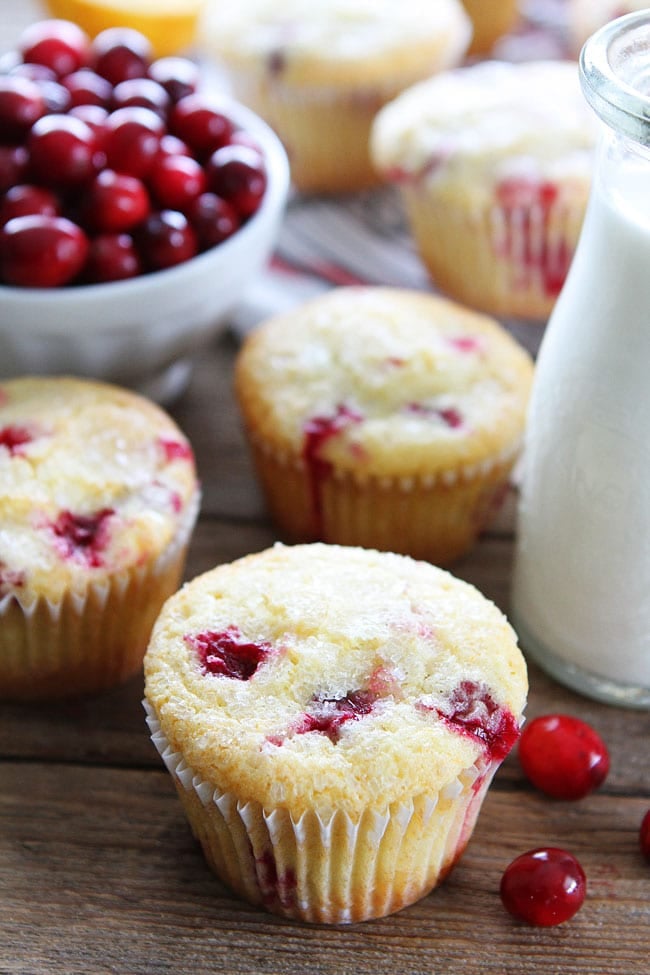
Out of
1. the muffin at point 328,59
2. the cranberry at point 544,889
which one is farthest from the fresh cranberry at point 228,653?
the muffin at point 328,59

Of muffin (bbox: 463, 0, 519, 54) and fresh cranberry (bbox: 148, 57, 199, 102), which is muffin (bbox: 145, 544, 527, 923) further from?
muffin (bbox: 463, 0, 519, 54)

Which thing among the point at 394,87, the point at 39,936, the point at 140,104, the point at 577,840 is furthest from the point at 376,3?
the point at 39,936

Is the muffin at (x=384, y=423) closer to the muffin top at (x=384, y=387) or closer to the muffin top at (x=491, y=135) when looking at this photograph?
the muffin top at (x=384, y=387)

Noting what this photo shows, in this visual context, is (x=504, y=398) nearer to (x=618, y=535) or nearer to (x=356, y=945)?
(x=618, y=535)

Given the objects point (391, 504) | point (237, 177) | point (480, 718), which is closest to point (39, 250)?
point (237, 177)

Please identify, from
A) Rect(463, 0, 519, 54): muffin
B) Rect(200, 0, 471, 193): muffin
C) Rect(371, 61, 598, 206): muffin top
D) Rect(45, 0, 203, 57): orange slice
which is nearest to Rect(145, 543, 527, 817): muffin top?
Rect(371, 61, 598, 206): muffin top

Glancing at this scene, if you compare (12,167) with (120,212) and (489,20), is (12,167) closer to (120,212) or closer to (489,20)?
(120,212)
